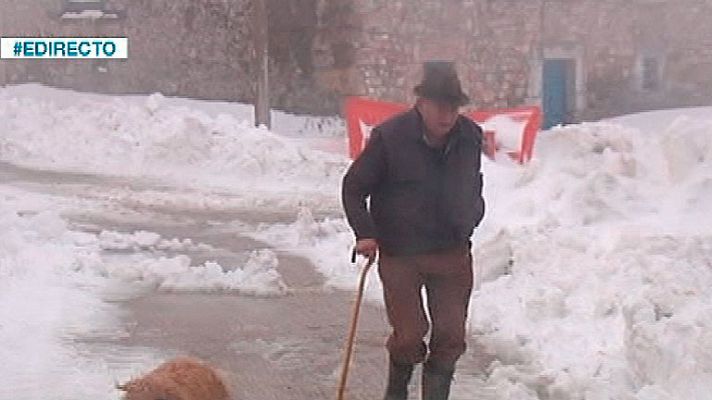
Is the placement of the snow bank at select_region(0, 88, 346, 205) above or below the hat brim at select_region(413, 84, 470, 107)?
below

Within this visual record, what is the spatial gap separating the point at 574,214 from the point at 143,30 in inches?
635

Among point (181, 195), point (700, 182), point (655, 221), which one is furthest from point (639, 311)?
point (181, 195)

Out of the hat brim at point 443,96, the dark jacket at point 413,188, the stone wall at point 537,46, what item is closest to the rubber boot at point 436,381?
the dark jacket at point 413,188

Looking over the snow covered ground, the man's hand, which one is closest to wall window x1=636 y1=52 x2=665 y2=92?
the snow covered ground

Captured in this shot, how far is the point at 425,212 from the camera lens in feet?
17.6

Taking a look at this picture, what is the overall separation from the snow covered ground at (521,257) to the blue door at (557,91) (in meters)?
8.24

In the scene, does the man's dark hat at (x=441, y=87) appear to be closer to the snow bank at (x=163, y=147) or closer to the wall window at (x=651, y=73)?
the snow bank at (x=163, y=147)

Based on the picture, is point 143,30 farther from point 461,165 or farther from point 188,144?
point 461,165

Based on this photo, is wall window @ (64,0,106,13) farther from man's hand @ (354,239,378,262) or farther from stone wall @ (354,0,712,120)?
man's hand @ (354,239,378,262)

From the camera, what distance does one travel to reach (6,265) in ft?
29.8

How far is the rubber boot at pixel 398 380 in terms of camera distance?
5652 millimetres

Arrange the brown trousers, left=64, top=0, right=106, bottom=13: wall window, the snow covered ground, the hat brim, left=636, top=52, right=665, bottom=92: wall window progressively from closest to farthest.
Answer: the hat brim → the brown trousers → the snow covered ground → left=64, top=0, right=106, bottom=13: wall window → left=636, top=52, right=665, bottom=92: wall window

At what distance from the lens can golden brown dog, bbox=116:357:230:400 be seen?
5.24m

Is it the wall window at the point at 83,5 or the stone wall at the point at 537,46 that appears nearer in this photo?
the stone wall at the point at 537,46
